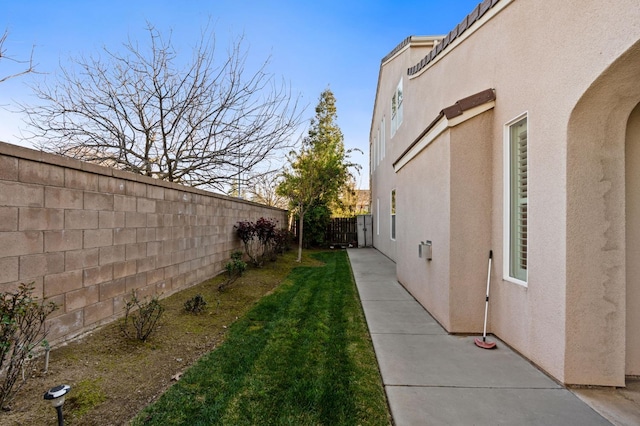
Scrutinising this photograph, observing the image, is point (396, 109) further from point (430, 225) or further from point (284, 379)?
point (284, 379)

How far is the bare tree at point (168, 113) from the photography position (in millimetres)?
7496

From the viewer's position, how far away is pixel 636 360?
2975 mm

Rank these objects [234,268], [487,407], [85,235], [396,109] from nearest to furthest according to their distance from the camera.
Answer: [487,407] < [85,235] < [234,268] < [396,109]

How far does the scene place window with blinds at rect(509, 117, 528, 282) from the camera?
3639 mm

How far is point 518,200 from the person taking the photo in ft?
12.3

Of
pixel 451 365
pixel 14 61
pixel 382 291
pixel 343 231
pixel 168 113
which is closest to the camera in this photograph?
pixel 451 365

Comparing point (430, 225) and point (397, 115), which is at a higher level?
point (397, 115)

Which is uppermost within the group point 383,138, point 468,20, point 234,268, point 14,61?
point 383,138

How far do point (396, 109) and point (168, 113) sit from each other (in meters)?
6.88

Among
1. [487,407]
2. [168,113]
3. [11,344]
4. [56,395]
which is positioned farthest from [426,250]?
[168,113]

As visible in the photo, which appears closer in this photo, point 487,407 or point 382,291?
point 487,407

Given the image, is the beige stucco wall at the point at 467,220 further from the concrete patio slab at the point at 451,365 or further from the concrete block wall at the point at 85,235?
the concrete block wall at the point at 85,235

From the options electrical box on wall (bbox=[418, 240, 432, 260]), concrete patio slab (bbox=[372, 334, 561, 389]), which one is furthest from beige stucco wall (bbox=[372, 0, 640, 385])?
electrical box on wall (bbox=[418, 240, 432, 260])

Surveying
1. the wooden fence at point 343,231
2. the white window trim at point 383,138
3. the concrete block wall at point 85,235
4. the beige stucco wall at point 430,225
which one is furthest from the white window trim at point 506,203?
the wooden fence at point 343,231
